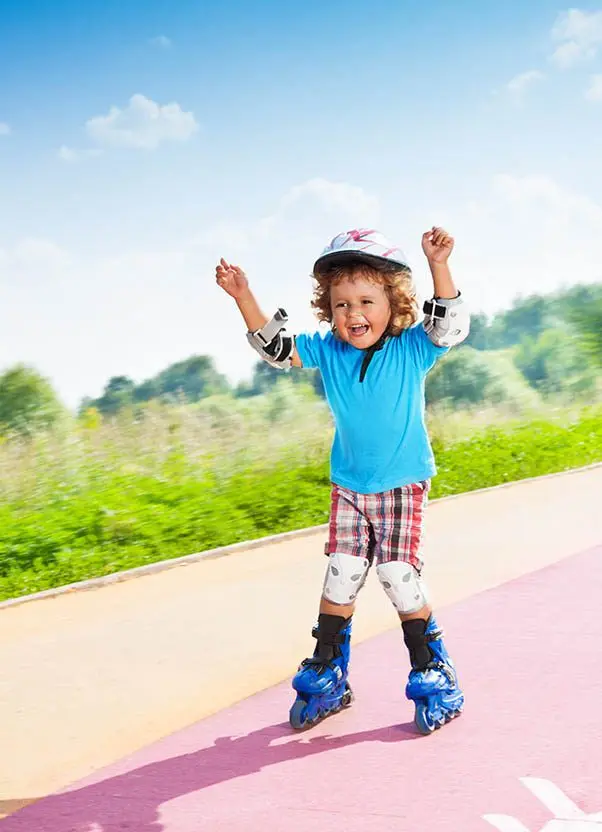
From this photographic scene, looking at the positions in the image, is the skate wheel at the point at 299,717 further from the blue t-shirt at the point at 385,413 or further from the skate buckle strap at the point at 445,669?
the blue t-shirt at the point at 385,413

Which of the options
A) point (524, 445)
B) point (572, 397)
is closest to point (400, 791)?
point (524, 445)

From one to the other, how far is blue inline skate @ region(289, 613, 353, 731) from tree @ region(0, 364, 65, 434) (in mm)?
9662

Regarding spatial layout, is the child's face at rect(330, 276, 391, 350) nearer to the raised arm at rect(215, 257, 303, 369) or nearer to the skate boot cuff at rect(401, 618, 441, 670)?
the raised arm at rect(215, 257, 303, 369)

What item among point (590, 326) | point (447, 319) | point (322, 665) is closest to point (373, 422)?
point (447, 319)

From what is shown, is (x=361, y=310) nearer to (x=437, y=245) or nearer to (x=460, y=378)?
(x=437, y=245)

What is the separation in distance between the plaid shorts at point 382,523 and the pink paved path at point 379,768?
68 centimetres

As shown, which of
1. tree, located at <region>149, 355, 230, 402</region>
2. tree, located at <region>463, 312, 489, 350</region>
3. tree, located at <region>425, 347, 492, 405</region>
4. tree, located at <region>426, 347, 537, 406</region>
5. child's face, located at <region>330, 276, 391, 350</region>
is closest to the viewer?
child's face, located at <region>330, 276, 391, 350</region>

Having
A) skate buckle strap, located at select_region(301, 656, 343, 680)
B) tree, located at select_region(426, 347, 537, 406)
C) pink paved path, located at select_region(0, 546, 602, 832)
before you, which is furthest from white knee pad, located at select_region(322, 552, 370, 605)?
tree, located at select_region(426, 347, 537, 406)

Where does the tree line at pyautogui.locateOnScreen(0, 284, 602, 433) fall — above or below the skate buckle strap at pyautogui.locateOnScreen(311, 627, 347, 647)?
above

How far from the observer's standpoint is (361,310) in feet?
14.6

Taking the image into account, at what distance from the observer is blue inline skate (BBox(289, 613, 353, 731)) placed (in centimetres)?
459

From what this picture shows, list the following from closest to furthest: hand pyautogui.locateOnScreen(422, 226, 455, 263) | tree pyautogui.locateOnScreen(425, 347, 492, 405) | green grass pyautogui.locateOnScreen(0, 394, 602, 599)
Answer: hand pyautogui.locateOnScreen(422, 226, 455, 263), green grass pyautogui.locateOnScreen(0, 394, 602, 599), tree pyautogui.locateOnScreen(425, 347, 492, 405)

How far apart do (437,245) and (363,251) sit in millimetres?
271

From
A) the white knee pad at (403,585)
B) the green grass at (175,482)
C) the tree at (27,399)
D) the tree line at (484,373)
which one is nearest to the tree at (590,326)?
the tree line at (484,373)
